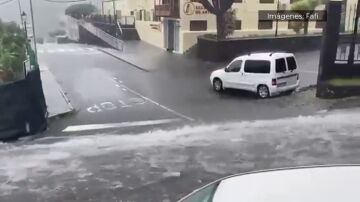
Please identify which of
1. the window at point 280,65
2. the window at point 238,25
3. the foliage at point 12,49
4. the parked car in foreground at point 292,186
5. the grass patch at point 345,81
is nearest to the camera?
the parked car in foreground at point 292,186

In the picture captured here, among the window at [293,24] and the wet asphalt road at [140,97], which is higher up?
the window at [293,24]

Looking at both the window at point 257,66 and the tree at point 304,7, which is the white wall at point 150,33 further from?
the tree at point 304,7

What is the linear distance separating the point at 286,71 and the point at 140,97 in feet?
11.4

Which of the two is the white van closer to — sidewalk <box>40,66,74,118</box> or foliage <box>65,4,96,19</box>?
foliage <box>65,4,96,19</box>

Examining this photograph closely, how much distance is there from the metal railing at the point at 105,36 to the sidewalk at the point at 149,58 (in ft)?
0.40

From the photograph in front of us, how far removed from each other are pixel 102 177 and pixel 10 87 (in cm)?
355

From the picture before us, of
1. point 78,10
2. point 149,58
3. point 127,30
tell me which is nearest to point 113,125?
point 149,58

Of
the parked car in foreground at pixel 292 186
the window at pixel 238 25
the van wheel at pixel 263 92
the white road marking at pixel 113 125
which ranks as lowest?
the white road marking at pixel 113 125

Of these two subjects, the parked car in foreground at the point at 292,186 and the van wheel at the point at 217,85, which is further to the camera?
the van wheel at the point at 217,85

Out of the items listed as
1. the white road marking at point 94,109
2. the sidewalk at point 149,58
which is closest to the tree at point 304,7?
the sidewalk at point 149,58

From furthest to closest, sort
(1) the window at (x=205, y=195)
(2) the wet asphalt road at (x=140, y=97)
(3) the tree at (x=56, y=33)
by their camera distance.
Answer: (3) the tree at (x=56, y=33) → (2) the wet asphalt road at (x=140, y=97) → (1) the window at (x=205, y=195)

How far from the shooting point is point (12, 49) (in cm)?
959

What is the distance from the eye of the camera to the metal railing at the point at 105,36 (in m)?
9.88

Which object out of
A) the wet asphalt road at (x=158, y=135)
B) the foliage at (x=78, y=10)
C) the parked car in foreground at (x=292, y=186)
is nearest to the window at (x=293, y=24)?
the wet asphalt road at (x=158, y=135)
